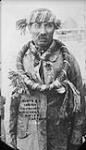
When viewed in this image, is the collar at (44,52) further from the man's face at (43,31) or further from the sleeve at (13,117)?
the sleeve at (13,117)

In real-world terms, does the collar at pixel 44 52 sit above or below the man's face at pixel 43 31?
below

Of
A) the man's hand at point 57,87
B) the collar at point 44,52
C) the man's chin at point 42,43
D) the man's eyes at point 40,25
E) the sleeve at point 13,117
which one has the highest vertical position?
the man's eyes at point 40,25

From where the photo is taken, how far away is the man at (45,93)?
1097 mm

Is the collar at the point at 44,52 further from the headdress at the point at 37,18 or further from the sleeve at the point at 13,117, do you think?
the sleeve at the point at 13,117

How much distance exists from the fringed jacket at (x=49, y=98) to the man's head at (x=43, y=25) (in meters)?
0.05

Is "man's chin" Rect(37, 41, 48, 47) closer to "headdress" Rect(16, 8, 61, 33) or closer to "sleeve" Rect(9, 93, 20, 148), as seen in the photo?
"headdress" Rect(16, 8, 61, 33)

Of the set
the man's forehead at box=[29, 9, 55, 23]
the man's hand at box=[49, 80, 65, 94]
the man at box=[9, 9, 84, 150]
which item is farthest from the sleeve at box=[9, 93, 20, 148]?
the man's forehead at box=[29, 9, 55, 23]

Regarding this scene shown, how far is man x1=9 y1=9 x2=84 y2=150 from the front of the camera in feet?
3.60

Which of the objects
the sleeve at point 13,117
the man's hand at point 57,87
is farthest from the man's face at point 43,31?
the sleeve at point 13,117

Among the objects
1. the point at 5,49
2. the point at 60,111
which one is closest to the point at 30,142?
the point at 60,111

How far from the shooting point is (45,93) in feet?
3.63

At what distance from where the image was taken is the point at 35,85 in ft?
3.64

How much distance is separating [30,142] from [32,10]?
0.69 metres

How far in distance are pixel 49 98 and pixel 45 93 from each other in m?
0.03
